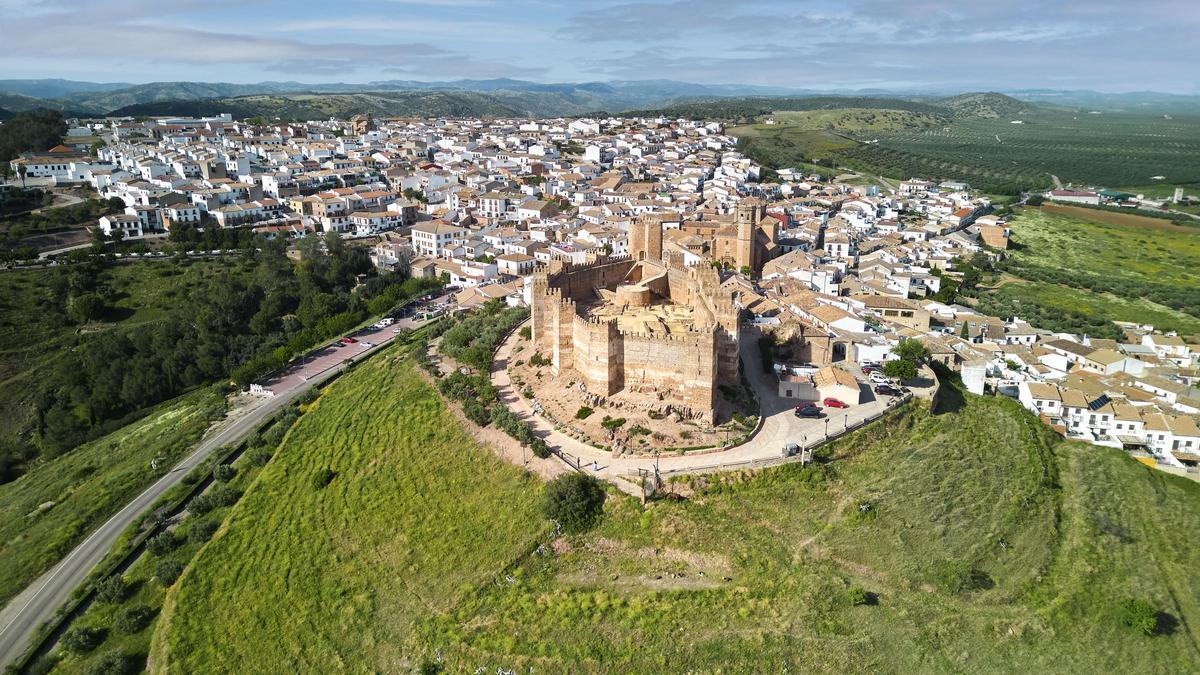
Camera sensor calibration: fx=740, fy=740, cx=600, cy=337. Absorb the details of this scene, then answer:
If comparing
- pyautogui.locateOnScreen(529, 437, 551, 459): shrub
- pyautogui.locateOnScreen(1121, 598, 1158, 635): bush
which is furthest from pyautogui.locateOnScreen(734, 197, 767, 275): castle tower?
pyautogui.locateOnScreen(1121, 598, 1158, 635): bush

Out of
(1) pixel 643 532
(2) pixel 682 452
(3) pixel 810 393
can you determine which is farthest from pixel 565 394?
(3) pixel 810 393

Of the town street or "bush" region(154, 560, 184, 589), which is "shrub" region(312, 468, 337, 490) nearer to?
"bush" region(154, 560, 184, 589)

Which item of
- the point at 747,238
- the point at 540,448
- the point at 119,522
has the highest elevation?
the point at 747,238

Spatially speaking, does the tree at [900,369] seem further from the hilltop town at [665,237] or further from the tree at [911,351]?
the tree at [911,351]

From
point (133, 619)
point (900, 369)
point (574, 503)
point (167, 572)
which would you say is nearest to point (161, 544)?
point (167, 572)

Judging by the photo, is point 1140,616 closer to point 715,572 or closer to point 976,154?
point 715,572

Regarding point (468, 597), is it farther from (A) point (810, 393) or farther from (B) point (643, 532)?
(A) point (810, 393)
